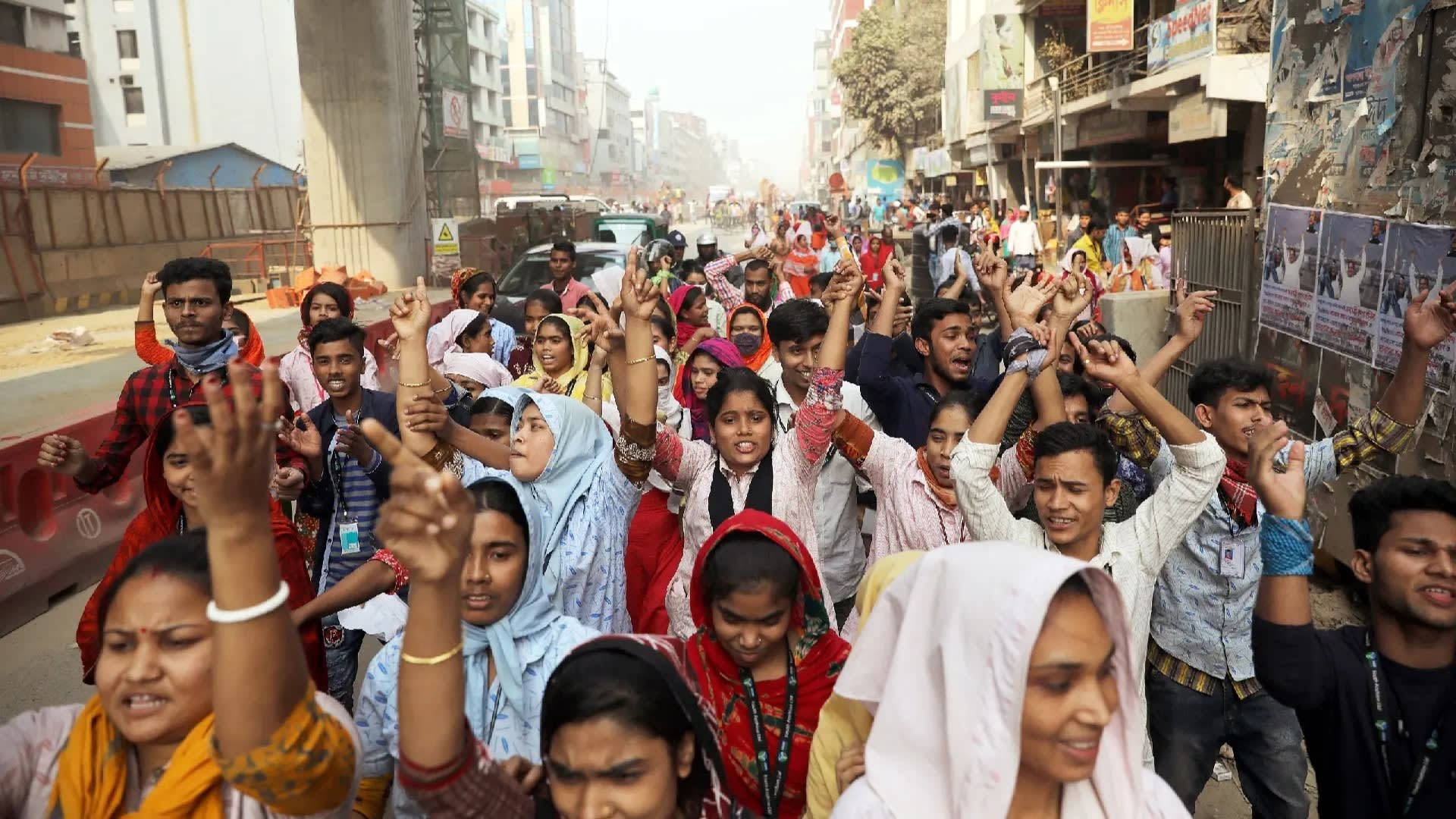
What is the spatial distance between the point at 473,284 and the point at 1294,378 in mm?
5107

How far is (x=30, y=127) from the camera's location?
98.5 feet

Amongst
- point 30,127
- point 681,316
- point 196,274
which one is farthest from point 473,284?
point 30,127

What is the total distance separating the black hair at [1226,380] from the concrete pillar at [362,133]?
17079 millimetres

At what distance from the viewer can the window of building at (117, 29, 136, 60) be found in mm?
41438

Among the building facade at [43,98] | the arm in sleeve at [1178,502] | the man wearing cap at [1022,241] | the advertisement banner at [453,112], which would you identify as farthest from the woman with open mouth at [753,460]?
the building facade at [43,98]

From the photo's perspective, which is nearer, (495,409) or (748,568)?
(748,568)

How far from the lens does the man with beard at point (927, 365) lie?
4.62 metres

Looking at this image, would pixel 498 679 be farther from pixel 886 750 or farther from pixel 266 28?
pixel 266 28

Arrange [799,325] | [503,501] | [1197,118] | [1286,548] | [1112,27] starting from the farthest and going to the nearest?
[1112,27] → [1197,118] → [799,325] → [503,501] → [1286,548]

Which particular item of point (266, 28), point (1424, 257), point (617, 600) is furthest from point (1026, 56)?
point (266, 28)

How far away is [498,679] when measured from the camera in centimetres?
252

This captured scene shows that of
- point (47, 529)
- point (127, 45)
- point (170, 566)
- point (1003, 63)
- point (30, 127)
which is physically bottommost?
point (47, 529)

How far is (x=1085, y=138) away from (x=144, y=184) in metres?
28.0

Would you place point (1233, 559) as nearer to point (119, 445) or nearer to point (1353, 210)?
point (1353, 210)
